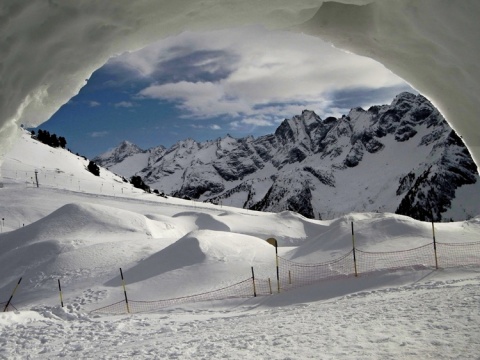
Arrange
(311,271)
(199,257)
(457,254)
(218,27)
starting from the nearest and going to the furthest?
1. (218,27)
2. (457,254)
3. (311,271)
4. (199,257)

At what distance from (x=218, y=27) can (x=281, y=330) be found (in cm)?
788

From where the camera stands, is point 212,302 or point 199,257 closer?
point 212,302

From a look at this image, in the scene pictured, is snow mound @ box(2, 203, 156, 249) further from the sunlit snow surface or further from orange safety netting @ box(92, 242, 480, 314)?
orange safety netting @ box(92, 242, 480, 314)

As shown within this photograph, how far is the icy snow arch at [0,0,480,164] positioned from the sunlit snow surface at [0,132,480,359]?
545 centimetres

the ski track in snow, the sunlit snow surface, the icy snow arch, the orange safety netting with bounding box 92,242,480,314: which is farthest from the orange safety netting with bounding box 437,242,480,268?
the icy snow arch

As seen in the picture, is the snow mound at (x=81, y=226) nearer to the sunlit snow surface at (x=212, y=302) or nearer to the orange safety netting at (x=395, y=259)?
the sunlit snow surface at (x=212, y=302)

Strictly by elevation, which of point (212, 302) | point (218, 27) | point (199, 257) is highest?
point (218, 27)

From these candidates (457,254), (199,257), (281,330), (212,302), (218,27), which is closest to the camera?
(218,27)

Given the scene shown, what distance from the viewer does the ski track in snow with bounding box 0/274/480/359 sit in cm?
768

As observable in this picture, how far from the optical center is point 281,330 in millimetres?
9516

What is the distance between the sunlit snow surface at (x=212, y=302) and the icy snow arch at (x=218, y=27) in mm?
5448

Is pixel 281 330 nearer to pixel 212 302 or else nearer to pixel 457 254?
pixel 212 302

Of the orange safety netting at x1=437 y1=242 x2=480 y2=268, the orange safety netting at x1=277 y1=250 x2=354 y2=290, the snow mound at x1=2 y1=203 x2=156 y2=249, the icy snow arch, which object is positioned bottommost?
the orange safety netting at x1=277 y1=250 x2=354 y2=290

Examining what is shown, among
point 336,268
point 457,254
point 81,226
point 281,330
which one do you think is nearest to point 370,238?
point 336,268
